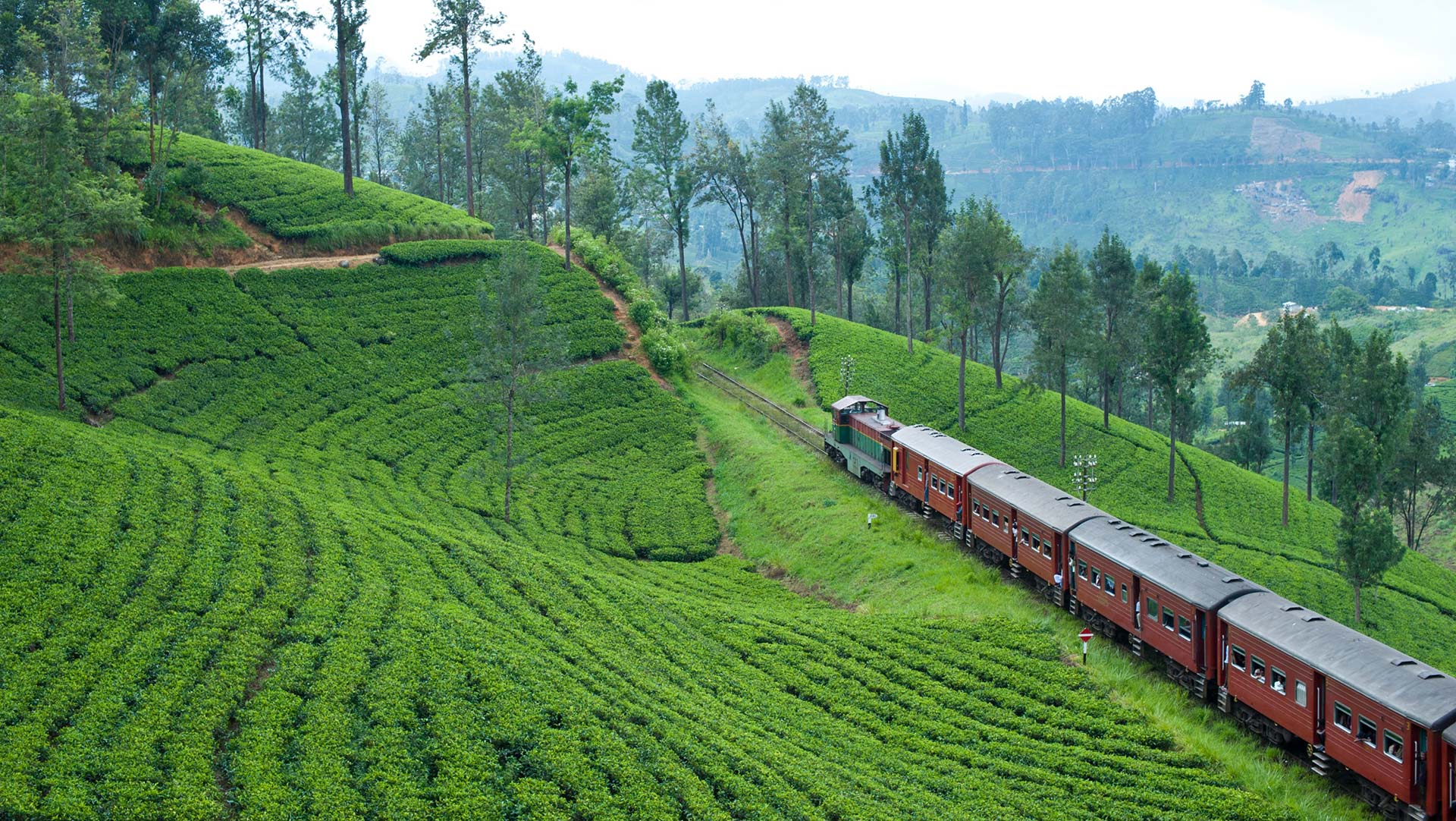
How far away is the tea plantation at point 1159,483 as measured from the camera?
143 feet

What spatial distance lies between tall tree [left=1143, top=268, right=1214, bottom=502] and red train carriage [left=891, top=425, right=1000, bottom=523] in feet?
53.5

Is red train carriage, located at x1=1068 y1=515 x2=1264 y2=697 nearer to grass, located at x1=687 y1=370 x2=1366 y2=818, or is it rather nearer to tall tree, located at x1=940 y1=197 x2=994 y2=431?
grass, located at x1=687 y1=370 x2=1366 y2=818

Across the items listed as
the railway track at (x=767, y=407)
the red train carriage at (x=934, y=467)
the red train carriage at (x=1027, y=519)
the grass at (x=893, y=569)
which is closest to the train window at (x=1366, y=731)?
the grass at (x=893, y=569)

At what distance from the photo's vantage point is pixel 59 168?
3619 cm

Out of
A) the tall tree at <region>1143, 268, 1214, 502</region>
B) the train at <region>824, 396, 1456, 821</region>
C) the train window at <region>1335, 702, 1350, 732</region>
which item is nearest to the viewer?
the train at <region>824, 396, 1456, 821</region>

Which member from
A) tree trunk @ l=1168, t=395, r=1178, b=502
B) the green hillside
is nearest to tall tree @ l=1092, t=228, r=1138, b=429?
tree trunk @ l=1168, t=395, r=1178, b=502

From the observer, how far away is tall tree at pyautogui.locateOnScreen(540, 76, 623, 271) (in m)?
56.8

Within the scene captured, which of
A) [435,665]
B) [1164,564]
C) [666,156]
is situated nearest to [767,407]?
[666,156]

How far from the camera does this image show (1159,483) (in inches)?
2103

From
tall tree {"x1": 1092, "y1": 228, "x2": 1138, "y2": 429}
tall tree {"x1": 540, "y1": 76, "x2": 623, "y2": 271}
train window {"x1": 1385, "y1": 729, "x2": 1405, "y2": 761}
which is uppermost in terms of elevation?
tall tree {"x1": 540, "y1": 76, "x2": 623, "y2": 271}

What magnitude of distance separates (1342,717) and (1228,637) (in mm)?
3647

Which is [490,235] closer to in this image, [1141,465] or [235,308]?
[235,308]

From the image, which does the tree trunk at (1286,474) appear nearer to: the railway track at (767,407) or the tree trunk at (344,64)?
the railway track at (767,407)

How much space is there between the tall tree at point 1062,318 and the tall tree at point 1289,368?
8.46m
